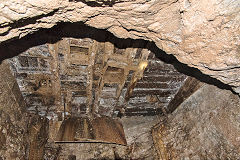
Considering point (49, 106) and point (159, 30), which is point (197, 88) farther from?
point (49, 106)

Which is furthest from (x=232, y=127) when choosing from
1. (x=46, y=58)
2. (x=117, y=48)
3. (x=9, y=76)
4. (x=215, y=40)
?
(x=9, y=76)

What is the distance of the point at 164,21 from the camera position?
4.56ft

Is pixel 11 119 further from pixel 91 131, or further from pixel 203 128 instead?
pixel 203 128

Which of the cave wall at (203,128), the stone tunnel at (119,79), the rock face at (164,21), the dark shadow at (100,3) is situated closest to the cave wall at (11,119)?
the stone tunnel at (119,79)

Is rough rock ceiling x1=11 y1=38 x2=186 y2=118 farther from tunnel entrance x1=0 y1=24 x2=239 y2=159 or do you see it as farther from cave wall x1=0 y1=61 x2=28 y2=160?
cave wall x1=0 y1=61 x2=28 y2=160

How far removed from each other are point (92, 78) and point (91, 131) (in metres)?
1.47

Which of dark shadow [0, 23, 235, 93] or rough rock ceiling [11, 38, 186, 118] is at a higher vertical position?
dark shadow [0, 23, 235, 93]

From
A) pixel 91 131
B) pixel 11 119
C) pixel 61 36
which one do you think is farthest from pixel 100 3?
pixel 91 131

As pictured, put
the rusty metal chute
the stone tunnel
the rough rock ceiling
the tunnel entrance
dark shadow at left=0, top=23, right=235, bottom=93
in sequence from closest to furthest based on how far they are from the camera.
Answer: the stone tunnel, dark shadow at left=0, top=23, right=235, bottom=93, the tunnel entrance, the rough rock ceiling, the rusty metal chute

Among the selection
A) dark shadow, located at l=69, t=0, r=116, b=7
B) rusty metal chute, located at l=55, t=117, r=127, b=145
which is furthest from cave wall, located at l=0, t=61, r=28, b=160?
dark shadow, located at l=69, t=0, r=116, b=7

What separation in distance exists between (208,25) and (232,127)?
178 cm

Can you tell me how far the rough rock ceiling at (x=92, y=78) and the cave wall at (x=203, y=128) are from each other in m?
0.59

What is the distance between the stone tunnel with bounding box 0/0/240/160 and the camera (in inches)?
51.2

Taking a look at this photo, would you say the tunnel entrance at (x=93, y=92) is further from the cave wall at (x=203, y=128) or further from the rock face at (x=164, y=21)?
the rock face at (x=164, y=21)
